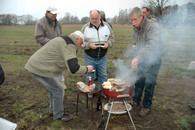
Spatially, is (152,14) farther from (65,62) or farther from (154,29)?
(65,62)

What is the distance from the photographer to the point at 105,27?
4.27m

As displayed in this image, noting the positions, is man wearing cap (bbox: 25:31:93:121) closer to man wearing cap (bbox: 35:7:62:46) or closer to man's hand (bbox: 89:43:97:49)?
man's hand (bbox: 89:43:97:49)

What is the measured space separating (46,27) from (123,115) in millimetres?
3210

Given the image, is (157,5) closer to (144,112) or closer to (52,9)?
(52,9)

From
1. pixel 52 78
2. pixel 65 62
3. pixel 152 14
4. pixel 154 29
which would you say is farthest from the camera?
pixel 152 14

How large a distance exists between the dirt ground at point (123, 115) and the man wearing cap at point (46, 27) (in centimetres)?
172

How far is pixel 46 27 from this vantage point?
14.4 feet

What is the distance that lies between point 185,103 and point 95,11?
3545 mm

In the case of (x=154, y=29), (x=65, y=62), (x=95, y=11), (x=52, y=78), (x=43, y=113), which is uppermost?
(x=95, y=11)

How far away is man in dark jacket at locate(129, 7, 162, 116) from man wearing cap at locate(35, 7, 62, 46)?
90.2 inches

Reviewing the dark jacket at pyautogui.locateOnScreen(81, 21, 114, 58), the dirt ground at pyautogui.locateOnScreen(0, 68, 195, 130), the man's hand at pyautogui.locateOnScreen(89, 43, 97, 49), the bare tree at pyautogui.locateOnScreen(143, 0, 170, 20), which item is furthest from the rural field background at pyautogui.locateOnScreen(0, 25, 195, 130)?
the man's hand at pyautogui.locateOnScreen(89, 43, 97, 49)

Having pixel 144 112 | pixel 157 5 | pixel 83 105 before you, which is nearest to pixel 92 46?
pixel 83 105

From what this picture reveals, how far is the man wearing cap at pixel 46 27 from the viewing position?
14.1 ft

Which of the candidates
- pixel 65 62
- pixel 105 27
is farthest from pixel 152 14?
pixel 65 62
